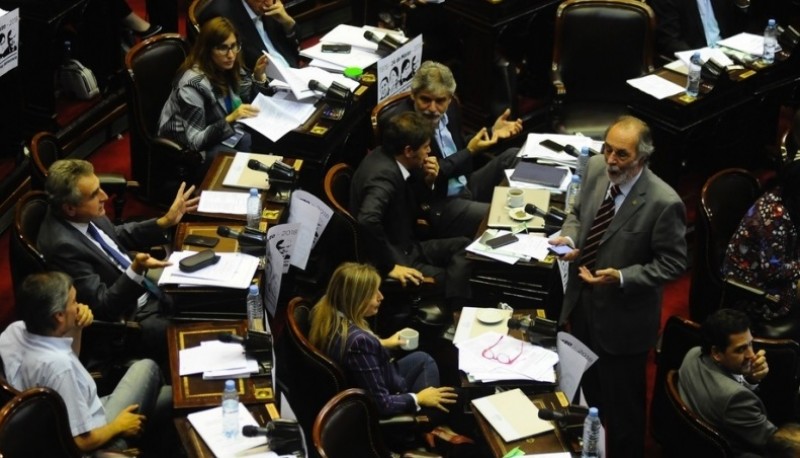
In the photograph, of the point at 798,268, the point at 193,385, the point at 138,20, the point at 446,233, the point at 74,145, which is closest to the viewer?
the point at 193,385

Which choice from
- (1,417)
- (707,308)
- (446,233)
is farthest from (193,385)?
(707,308)

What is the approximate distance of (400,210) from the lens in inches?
250

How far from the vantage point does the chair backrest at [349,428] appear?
464cm

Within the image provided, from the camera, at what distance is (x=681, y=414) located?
5141 millimetres

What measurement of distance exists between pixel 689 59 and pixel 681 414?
9.42ft

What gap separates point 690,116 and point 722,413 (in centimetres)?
248

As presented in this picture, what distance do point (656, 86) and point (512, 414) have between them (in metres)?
2.85

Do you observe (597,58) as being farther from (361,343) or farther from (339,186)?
(361,343)

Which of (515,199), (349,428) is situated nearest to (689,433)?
(349,428)

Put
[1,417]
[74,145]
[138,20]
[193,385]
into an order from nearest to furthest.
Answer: [1,417]
[193,385]
[74,145]
[138,20]

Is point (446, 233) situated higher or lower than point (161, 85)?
lower

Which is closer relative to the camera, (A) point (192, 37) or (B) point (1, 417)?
(B) point (1, 417)

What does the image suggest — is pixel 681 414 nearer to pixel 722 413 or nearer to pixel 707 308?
pixel 722 413

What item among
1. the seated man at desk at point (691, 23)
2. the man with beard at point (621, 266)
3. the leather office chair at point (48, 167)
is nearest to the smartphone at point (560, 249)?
the man with beard at point (621, 266)
